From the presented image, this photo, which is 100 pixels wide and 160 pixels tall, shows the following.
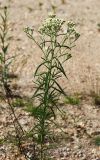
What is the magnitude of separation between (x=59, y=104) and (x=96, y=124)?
960mm

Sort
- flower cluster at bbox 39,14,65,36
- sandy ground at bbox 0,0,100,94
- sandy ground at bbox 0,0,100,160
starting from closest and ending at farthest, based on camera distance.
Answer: flower cluster at bbox 39,14,65,36, sandy ground at bbox 0,0,100,160, sandy ground at bbox 0,0,100,94

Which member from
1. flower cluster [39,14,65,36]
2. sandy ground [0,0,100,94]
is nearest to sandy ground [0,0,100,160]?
sandy ground [0,0,100,94]

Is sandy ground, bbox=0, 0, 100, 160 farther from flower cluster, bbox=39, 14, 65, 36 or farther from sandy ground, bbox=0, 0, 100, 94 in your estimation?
flower cluster, bbox=39, 14, 65, 36

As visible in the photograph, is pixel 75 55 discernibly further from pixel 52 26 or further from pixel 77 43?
pixel 52 26

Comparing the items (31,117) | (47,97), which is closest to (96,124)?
(31,117)

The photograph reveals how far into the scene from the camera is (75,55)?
11289mm

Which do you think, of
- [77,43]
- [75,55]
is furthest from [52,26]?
[77,43]

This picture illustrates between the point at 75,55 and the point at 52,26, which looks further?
the point at 75,55

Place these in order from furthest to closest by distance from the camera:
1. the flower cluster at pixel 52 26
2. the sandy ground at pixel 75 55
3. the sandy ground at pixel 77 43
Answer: the sandy ground at pixel 77 43 < the sandy ground at pixel 75 55 < the flower cluster at pixel 52 26

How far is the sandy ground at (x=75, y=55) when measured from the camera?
8.18 meters

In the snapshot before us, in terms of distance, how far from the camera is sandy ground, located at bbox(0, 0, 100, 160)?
26.8ft

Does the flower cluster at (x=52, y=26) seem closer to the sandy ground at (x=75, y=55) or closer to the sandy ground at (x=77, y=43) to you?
the sandy ground at (x=75, y=55)

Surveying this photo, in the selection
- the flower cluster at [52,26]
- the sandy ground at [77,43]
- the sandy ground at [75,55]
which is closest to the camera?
the flower cluster at [52,26]

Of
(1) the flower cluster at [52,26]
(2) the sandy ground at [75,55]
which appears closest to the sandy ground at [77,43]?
(2) the sandy ground at [75,55]
